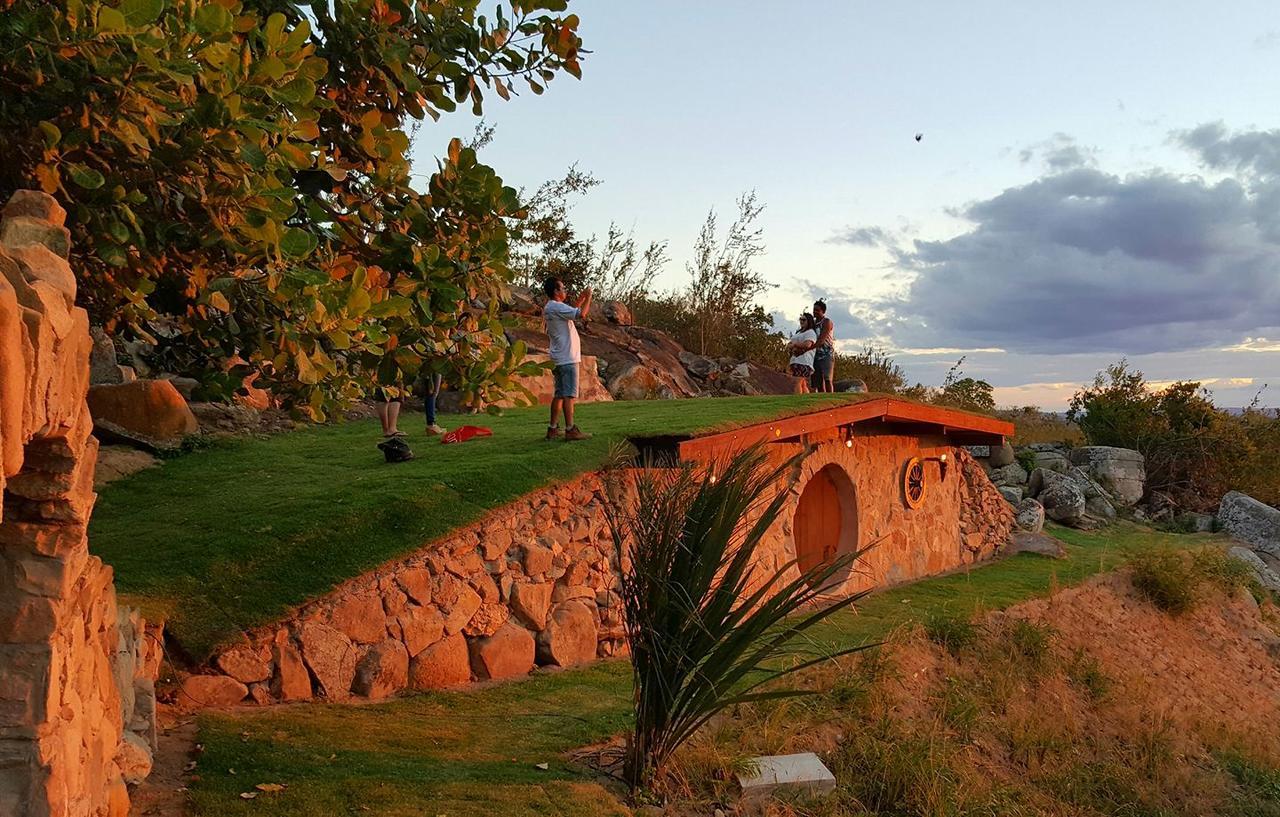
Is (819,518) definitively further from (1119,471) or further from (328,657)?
(1119,471)

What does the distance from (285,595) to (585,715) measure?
2677mm

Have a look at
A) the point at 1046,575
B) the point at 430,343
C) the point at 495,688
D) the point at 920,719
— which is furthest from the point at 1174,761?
the point at 430,343

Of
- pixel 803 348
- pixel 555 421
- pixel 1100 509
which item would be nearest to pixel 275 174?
pixel 555 421

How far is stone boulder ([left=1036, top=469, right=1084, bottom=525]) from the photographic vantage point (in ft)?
68.4

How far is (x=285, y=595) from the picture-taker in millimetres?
8078

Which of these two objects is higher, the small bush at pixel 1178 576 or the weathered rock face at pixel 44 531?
the weathered rock face at pixel 44 531

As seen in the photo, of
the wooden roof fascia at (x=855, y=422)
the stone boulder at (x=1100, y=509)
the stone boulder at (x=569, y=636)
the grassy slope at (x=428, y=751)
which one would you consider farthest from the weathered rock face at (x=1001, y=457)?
the grassy slope at (x=428, y=751)

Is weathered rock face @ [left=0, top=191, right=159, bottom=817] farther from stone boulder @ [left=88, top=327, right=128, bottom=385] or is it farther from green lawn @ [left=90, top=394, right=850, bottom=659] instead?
stone boulder @ [left=88, top=327, right=128, bottom=385]

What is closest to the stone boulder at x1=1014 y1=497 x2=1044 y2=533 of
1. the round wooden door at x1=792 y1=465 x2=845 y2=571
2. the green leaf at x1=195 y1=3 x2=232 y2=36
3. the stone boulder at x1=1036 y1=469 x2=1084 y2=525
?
the stone boulder at x1=1036 y1=469 x2=1084 y2=525

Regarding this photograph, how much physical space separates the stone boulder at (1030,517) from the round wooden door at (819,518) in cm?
576

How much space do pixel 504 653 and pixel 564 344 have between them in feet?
10.5

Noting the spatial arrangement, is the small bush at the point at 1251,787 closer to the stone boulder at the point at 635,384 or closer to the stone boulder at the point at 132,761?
the stone boulder at the point at 132,761

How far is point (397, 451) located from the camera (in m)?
11.3

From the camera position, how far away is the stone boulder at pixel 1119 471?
23.5 meters
